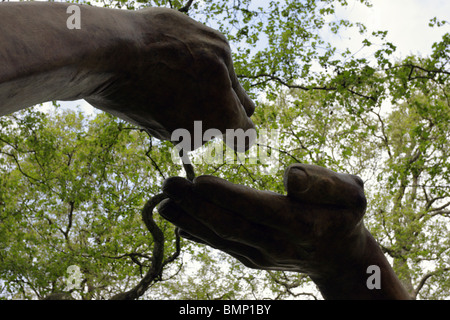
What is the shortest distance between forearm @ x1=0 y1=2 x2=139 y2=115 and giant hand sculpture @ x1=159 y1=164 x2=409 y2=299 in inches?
20.9

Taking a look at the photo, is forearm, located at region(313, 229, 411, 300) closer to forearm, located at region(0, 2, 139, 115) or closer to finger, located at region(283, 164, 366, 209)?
finger, located at region(283, 164, 366, 209)

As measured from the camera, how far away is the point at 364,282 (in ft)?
7.60

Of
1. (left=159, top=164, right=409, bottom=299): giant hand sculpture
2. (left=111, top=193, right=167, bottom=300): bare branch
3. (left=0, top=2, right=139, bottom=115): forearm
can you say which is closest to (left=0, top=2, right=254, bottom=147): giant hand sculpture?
(left=0, top=2, right=139, bottom=115): forearm

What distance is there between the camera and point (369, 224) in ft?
52.2

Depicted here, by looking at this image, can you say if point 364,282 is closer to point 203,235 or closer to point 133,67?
point 203,235

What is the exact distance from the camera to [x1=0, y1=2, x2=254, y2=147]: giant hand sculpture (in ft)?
4.69

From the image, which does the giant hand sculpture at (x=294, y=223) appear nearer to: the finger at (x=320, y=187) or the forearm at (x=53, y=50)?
the finger at (x=320, y=187)

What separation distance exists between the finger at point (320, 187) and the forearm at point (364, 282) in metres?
0.36

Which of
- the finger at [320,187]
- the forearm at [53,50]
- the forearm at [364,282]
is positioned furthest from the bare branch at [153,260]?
the forearm at [53,50]

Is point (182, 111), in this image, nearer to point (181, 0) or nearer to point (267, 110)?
point (181, 0)

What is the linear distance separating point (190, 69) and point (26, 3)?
0.61 m

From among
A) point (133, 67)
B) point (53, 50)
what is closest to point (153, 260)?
point (133, 67)
